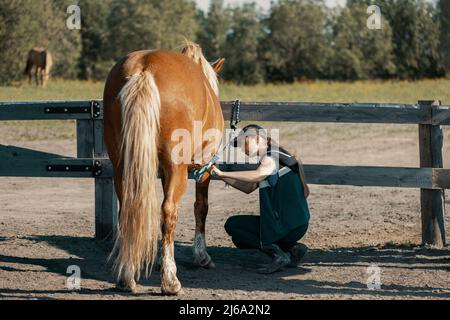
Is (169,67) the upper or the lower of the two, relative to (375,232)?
upper

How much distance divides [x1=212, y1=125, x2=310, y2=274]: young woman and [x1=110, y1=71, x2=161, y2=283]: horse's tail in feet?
3.40

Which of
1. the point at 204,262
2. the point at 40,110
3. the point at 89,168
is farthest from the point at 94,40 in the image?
the point at 204,262

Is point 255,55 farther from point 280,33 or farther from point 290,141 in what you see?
point 290,141

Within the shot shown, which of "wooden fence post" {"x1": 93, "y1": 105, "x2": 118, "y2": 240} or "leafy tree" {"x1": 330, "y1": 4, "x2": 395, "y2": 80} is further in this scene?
"leafy tree" {"x1": 330, "y1": 4, "x2": 395, "y2": 80}

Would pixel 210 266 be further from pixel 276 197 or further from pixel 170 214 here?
pixel 170 214

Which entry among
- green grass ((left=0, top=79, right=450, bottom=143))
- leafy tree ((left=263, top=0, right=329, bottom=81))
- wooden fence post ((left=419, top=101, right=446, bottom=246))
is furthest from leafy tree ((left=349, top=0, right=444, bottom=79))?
wooden fence post ((left=419, top=101, right=446, bottom=246))

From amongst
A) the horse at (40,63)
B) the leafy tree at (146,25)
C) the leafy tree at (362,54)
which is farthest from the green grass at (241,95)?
the leafy tree at (362,54)

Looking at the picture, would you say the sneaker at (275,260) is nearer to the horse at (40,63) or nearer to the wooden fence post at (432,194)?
the wooden fence post at (432,194)

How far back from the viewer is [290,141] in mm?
17953

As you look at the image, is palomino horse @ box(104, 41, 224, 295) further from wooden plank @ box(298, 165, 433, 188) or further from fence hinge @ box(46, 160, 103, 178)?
wooden plank @ box(298, 165, 433, 188)

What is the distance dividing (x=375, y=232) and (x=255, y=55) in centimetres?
5169

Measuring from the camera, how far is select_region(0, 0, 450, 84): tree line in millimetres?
54188

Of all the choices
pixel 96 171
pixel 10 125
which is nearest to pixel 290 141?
pixel 10 125
